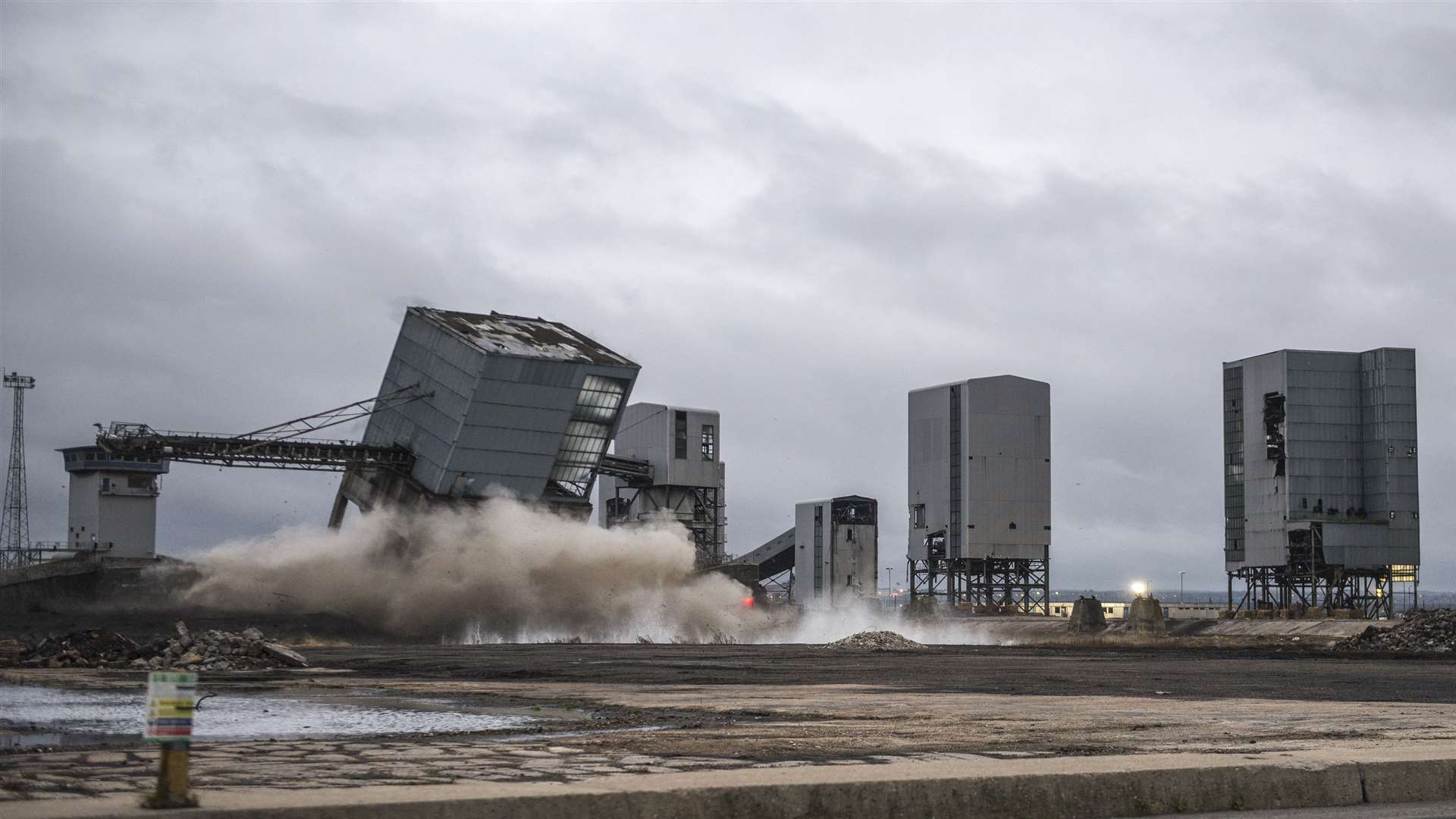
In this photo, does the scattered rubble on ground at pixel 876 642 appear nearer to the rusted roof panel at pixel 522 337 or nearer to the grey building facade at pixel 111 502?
the rusted roof panel at pixel 522 337

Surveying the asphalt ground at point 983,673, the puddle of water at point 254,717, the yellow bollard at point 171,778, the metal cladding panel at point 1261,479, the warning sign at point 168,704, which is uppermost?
the metal cladding panel at point 1261,479

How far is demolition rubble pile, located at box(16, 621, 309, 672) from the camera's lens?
27.1 metres

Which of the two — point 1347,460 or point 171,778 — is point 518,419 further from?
point 171,778

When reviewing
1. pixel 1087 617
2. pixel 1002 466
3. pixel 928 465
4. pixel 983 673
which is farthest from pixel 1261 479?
pixel 983 673

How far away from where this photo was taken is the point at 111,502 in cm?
7919

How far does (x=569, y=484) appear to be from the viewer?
71.8 meters

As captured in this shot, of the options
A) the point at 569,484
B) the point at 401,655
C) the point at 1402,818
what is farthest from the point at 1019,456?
the point at 1402,818

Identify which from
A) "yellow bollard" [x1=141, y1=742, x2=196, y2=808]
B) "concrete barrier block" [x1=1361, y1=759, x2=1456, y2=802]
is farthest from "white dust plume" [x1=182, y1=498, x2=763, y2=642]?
"yellow bollard" [x1=141, y1=742, x2=196, y2=808]

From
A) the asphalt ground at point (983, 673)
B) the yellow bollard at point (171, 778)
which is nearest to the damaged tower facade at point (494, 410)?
the asphalt ground at point (983, 673)

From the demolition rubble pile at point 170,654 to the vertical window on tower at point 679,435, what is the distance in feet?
176

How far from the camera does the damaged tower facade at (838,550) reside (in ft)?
347

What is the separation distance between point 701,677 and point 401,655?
1729 cm

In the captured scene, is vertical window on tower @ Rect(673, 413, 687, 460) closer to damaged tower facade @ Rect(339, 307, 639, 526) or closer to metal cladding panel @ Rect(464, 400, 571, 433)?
damaged tower facade @ Rect(339, 307, 639, 526)

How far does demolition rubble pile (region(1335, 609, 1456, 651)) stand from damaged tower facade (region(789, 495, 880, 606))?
2027 inches
